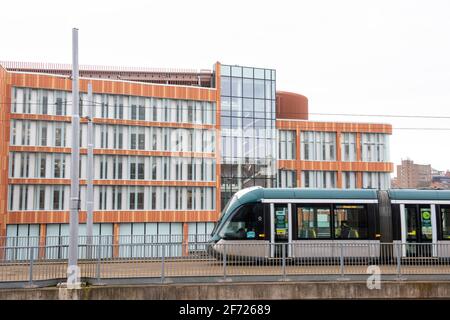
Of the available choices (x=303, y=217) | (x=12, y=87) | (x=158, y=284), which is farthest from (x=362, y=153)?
(x=158, y=284)

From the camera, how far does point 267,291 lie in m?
13.0

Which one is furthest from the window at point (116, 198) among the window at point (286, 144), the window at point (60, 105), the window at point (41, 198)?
the window at point (286, 144)

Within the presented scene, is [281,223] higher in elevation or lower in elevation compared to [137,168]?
lower

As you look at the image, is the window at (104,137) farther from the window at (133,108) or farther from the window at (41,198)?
the window at (41,198)

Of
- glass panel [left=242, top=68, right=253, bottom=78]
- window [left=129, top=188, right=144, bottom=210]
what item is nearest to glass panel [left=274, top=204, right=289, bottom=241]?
window [left=129, top=188, right=144, bottom=210]

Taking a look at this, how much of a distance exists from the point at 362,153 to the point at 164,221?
23252 millimetres

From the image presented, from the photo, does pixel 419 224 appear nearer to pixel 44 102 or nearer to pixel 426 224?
pixel 426 224

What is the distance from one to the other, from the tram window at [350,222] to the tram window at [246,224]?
2745 millimetres

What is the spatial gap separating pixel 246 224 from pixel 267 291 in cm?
527

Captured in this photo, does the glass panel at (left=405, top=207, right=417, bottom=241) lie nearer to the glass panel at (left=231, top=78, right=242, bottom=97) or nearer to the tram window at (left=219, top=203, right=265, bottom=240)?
the tram window at (left=219, top=203, right=265, bottom=240)

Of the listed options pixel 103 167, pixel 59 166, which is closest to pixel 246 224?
pixel 103 167

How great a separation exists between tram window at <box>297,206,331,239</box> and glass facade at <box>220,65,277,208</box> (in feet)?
107
